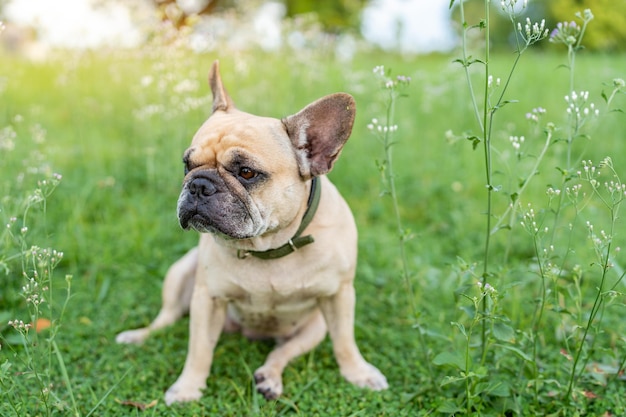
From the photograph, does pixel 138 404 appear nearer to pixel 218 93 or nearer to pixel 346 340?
pixel 346 340

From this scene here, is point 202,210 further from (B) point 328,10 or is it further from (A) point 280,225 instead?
(B) point 328,10

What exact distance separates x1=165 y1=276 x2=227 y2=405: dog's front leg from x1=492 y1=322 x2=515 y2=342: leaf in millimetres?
1361

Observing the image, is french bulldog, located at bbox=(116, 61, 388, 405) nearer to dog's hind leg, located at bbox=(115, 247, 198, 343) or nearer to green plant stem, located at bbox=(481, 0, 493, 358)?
dog's hind leg, located at bbox=(115, 247, 198, 343)

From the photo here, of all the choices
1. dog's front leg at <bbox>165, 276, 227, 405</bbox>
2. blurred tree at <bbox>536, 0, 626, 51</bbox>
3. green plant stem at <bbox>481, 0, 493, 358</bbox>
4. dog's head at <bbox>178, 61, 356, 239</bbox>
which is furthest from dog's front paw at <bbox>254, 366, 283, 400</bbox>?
blurred tree at <bbox>536, 0, 626, 51</bbox>

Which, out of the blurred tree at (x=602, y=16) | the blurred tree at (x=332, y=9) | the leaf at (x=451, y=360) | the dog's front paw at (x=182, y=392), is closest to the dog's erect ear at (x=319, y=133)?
the leaf at (x=451, y=360)

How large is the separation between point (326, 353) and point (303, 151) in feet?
4.19

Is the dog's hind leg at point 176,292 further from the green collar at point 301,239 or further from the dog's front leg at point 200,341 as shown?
the green collar at point 301,239

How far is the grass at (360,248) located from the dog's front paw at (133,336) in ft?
0.22

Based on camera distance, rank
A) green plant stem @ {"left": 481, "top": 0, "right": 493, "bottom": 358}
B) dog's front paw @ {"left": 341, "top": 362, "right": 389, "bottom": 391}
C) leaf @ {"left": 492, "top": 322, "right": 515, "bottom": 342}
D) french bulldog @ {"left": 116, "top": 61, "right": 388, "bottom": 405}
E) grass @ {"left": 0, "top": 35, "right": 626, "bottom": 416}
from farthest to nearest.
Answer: dog's front paw @ {"left": 341, "top": 362, "right": 389, "bottom": 391} → grass @ {"left": 0, "top": 35, "right": 626, "bottom": 416} → french bulldog @ {"left": 116, "top": 61, "right": 388, "bottom": 405} → leaf @ {"left": 492, "top": 322, "right": 515, "bottom": 342} → green plant stem @ {"left": 481, "top": 0, "right": 493, "bottom": 358}

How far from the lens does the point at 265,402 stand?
3123 millimetres

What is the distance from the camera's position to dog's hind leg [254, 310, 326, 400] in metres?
3.21

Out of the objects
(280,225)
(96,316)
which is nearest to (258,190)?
(280,225)

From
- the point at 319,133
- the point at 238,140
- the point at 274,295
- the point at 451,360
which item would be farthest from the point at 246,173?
the point at 451,360

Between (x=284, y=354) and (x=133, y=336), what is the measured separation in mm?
951
